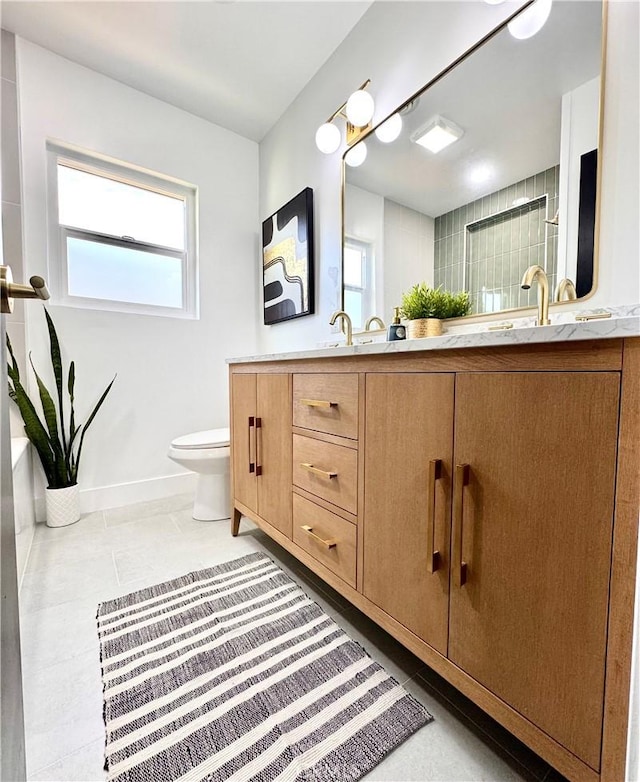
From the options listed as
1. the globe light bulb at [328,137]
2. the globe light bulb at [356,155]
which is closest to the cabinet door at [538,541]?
the globe light bulb at [356,155]

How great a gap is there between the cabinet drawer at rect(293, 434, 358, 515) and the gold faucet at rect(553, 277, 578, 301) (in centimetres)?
80

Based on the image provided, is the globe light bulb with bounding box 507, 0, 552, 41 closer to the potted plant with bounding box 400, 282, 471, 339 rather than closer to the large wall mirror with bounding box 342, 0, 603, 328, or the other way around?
the large wall mirror with bounding box 342, 0, 603, 328

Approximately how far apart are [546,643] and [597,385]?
459 millimetres

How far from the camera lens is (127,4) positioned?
168 centimetres

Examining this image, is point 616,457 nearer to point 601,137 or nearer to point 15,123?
point 601,137

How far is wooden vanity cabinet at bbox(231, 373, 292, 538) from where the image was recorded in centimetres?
133

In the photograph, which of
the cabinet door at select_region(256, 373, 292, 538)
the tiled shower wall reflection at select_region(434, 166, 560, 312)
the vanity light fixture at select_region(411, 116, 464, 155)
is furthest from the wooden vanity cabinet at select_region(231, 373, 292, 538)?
the vanity light fixture at select_region(411, 116, 464, 155)

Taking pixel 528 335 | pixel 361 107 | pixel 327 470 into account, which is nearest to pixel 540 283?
pixel 528 335

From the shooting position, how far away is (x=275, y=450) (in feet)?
4.57

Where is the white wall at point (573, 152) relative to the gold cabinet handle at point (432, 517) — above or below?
above

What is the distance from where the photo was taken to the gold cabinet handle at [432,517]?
76 cm

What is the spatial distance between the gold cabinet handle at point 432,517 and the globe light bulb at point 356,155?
1699mm

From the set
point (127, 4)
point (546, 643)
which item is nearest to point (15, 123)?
point (127, 4)

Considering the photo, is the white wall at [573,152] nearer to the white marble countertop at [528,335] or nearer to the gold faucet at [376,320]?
the white marble countertop at [528,335]
